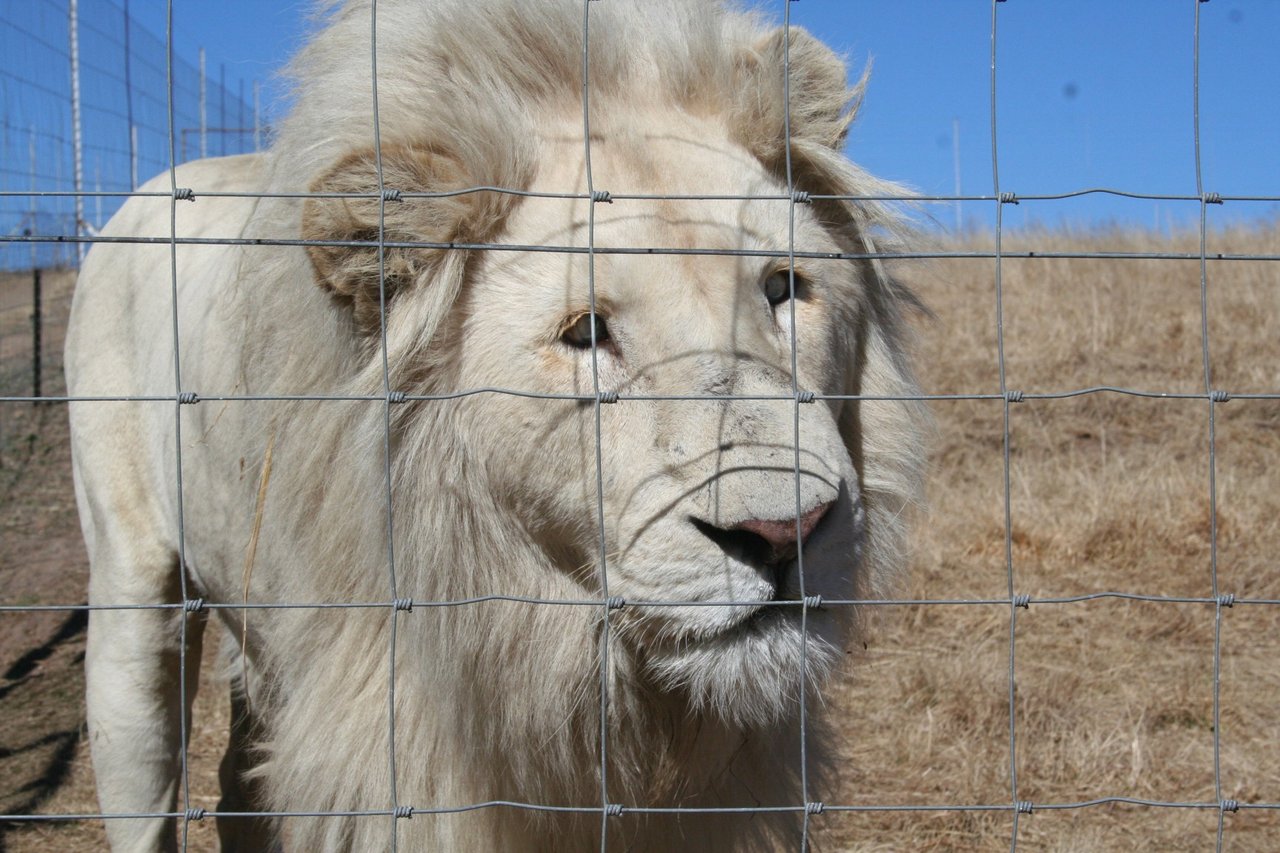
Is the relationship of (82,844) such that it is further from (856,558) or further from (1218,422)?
(1218,422)

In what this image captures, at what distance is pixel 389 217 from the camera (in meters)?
2.12

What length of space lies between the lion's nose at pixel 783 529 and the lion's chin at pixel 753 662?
0.34 feet

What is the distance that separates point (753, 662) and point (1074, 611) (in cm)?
376

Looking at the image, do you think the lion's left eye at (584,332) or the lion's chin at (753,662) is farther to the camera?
the lion's left eye at (584,332)

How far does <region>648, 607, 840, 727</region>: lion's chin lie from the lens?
1.92 m

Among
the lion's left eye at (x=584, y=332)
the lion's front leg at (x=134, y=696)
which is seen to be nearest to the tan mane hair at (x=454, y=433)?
the lion's left eye at (x=584, y=332)

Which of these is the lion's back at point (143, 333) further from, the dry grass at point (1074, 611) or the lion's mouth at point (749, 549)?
the lion's mouth at point (749, 549)

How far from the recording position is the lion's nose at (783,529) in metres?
1.83

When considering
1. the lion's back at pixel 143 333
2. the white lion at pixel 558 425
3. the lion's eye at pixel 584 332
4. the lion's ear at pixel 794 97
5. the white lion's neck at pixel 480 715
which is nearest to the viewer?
the white lion at pixel 558 425

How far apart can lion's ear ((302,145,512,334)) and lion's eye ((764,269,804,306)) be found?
525 millimetres

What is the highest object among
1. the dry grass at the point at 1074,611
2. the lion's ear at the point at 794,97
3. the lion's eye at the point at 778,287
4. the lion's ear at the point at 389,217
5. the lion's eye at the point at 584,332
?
the lion's ear at the point at 794,97

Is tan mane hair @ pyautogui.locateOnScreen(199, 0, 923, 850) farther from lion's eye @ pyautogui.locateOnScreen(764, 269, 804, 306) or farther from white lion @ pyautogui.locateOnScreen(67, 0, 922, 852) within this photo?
lion's eye @ pyautogui.locateOnScreen(764, 269, 804, 306)

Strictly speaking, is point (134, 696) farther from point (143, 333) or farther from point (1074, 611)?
point (1074, 611)

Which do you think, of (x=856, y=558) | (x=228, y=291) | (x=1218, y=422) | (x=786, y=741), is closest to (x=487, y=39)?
(x=228, y=291)
